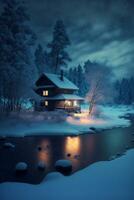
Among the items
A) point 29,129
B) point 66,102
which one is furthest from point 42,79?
point 29,129

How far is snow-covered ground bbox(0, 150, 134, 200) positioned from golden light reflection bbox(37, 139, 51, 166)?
446 centimetres

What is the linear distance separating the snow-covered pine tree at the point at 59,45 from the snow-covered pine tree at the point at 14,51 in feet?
66.1

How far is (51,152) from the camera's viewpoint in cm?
2023

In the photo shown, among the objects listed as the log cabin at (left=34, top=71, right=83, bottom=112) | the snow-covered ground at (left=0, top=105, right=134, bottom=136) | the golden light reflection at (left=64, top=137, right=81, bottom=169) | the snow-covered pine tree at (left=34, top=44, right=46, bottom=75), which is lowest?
the golden light reflection at (left=64, top=137, right=81, bottom=169)

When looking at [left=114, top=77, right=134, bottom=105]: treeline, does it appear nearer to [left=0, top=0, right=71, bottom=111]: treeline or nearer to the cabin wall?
the cabin wall

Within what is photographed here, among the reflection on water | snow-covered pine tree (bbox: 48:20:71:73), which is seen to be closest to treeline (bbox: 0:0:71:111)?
the reflection on water

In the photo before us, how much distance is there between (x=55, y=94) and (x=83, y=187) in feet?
124

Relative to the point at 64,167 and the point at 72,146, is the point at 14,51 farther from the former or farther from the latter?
the point at 64,167

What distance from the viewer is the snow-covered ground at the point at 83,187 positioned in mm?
9875

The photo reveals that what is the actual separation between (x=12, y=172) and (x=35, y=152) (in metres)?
5.54

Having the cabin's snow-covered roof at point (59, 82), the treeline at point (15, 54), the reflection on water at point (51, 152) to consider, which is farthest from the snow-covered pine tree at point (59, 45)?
the reflection on water at point (51, 152)

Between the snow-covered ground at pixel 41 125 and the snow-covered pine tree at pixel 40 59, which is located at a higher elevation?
the snow-covered pine tree at pixel 40 59

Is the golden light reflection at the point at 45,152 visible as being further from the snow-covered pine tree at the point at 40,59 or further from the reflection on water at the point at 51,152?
the snow-covered pine tree at the point at 40,59

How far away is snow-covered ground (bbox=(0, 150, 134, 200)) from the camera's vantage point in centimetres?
988
